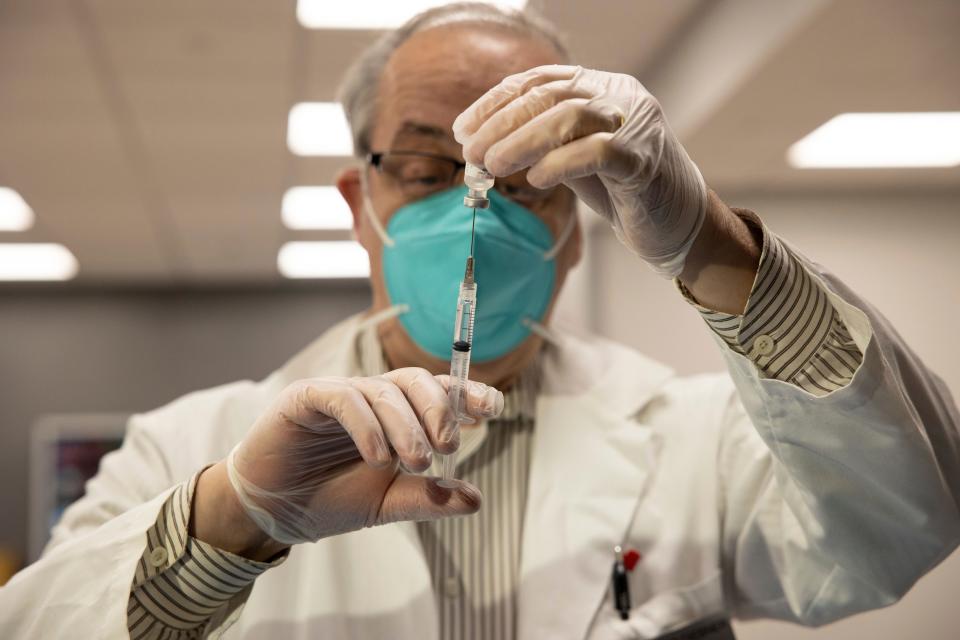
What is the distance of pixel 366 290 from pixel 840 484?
20.0ft

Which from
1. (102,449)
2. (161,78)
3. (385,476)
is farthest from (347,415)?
(102,449)

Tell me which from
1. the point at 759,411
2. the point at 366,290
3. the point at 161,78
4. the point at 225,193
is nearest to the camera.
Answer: the point at 759,411

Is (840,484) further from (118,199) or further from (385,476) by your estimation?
(118,199)

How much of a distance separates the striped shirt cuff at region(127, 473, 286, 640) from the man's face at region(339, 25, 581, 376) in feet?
1.56

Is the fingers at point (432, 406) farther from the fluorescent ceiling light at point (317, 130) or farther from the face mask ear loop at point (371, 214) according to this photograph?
the fluorescent ceiling light at point (317, 130)

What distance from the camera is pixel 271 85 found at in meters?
3.22

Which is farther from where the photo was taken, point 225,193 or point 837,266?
point 225,193

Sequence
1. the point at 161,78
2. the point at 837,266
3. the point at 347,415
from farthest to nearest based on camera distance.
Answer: the point at 161,78
the point at 837,266
the point at 347,415

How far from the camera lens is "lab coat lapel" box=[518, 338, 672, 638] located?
117cm

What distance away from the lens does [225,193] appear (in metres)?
4.44

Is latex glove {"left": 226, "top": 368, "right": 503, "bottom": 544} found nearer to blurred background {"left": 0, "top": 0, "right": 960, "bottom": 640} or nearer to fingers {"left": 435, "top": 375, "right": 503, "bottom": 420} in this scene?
fingers {"left": 435, "top": 375, "right": 503, "bottom": 420}

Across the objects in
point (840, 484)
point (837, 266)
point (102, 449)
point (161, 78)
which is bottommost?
point (840, 484)

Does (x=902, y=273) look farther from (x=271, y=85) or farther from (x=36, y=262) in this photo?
(x=36, y=262)

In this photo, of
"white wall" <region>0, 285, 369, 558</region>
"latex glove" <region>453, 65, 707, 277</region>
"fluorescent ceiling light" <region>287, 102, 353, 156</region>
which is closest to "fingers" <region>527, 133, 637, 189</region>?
"latex glove" <region>453, 65, 707, 277</region>
